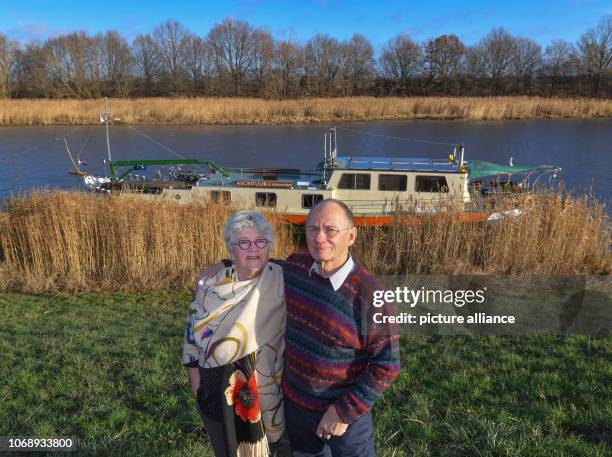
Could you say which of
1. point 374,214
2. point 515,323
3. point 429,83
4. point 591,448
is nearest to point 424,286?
point 515,323

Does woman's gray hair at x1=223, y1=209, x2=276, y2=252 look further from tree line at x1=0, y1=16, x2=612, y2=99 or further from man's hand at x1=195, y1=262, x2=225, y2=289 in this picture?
tree line at x1=0, y1=16, x2=612, y2=99

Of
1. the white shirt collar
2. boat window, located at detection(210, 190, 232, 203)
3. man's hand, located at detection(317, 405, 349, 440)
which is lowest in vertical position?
boat window, located at detection(210, 190, 232, 203)

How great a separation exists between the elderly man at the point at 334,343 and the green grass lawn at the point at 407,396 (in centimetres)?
121

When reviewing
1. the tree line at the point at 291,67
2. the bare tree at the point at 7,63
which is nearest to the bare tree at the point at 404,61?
the tree line at the point at 291,67

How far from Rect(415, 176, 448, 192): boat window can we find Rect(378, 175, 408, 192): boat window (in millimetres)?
358

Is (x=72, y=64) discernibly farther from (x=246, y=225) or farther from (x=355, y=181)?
(x=246, y=225)

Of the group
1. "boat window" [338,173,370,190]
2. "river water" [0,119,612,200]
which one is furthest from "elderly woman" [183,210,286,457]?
"river water" [0,119,612,200]

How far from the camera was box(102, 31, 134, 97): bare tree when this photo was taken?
241 ft

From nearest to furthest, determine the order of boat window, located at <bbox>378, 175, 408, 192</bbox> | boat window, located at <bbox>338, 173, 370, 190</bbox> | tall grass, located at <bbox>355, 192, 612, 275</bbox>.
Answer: tall grass, located at <bbox>355, 192, 612, 275</bbox>
boat window, located at <bbox>378, 175, 408, 192</bbox>
boat window, located at <bbox>338, 173, 370, 190</bbox>

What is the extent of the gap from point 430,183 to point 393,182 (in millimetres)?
1020

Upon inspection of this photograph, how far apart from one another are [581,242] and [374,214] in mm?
5438

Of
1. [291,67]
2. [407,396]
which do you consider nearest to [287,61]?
[291,67]

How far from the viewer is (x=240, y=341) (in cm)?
248

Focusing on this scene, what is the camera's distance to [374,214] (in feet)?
44.1
